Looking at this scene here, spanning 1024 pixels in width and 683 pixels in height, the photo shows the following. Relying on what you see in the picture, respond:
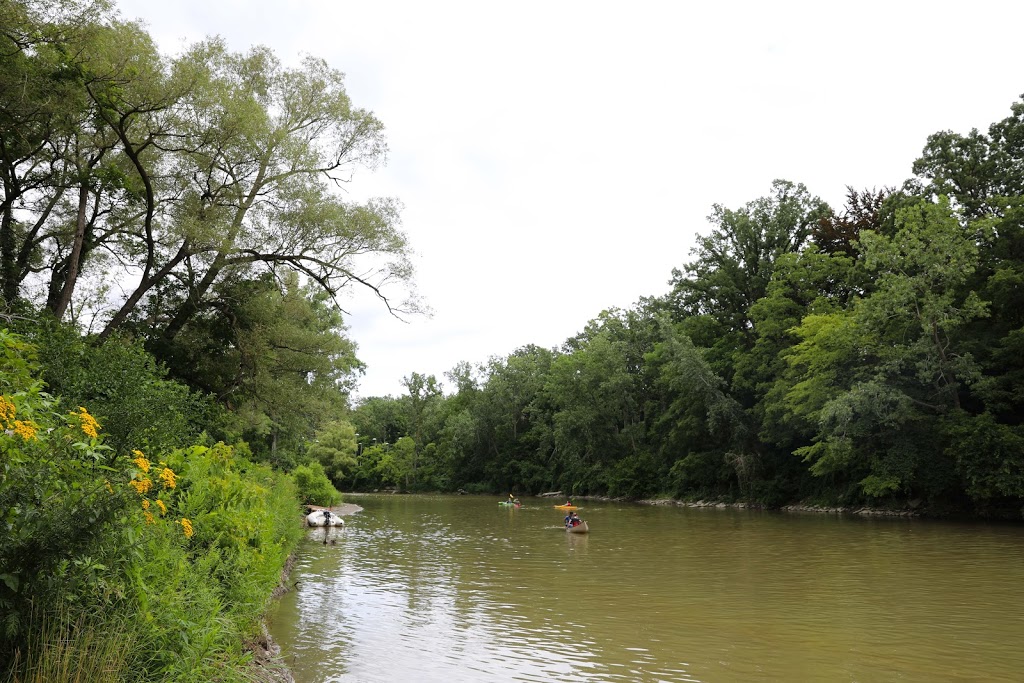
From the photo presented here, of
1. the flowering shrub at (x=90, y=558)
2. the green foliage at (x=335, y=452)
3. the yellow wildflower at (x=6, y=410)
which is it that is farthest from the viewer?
the green foliage at (x=335, y=452)

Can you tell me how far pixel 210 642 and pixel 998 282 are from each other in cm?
3130

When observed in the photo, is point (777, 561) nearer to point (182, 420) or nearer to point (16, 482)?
point (182, 420)

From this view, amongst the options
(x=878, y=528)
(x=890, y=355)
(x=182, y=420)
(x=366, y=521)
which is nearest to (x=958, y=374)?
(x=890, y=355)

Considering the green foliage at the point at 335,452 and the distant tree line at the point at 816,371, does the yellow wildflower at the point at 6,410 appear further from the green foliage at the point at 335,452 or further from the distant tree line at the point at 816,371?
the green foliage at the point at 335,452

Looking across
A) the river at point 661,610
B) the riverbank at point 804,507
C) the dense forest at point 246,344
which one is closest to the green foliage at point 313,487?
the dense forest at point 246,344

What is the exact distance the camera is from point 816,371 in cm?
3534

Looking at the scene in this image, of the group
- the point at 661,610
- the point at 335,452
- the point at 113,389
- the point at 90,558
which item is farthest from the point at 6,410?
the point at 335,452

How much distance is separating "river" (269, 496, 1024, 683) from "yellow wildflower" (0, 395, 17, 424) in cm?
481

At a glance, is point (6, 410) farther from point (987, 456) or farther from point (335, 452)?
point (335, 452)

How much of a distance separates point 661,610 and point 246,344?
16101 millimetres

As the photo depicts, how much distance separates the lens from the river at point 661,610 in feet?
28.8

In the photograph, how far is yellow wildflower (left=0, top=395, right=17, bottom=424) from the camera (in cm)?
447

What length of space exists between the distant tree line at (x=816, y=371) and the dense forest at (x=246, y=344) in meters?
0.16

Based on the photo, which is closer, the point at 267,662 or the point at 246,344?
the point at 267,662
